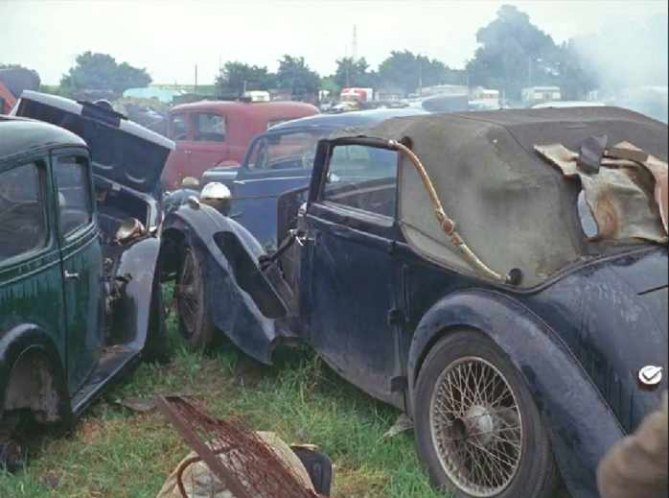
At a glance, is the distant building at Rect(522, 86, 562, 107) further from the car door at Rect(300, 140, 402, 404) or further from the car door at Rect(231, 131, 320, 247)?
the car door at Rect(231, 131, 320, 247)

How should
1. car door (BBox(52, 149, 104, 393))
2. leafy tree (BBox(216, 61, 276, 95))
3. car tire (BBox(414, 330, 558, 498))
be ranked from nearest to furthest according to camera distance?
car tire (BBox(414, 330, 558, 498)) → car door (BBox(52, 149, 104, 393)) → leafy tree (BBox(216, 61, 276, 95))

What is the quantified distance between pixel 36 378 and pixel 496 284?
197 centimetres

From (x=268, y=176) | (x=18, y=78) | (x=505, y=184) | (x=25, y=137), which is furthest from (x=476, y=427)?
(x=18, y=78)

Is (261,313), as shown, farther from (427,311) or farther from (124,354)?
(427,311)

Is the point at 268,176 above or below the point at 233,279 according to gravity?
above

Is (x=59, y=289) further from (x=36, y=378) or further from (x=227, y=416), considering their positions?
(x=227, y=416)

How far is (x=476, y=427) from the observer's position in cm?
398

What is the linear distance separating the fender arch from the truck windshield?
5.23 metres

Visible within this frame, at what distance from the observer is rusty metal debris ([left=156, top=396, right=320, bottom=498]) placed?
10.3 ft

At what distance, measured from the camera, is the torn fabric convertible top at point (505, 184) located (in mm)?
4094

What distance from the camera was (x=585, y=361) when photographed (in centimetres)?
363

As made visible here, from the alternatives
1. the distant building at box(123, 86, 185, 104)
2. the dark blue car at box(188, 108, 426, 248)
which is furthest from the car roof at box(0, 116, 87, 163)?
the distant building at box(123, 86, 185, 104)

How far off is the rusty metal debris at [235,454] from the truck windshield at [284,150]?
20.0 feet

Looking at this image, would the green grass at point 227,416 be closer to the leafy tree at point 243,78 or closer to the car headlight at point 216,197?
the car headlight at point 216,197
